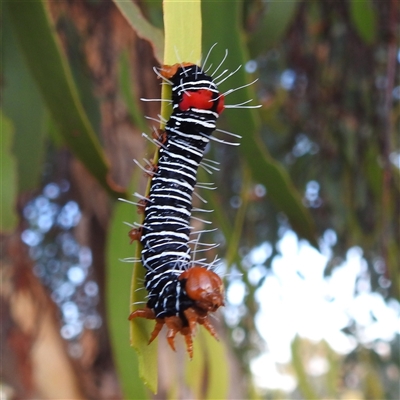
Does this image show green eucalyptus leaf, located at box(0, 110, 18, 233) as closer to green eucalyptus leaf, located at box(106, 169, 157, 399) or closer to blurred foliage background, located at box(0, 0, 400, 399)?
blurred foliage background, located at box(0, 0, 400, 399)

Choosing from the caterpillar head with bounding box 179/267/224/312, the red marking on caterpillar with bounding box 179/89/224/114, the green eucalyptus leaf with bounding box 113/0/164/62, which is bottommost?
the caterpillar head with bounding box 179/267/224/312

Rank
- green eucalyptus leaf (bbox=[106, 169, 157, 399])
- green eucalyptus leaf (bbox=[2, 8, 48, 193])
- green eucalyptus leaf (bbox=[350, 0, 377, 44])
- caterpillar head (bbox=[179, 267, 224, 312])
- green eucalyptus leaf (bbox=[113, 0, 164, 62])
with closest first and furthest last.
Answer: caterpillar head (bbox=[179, 267, 224, 312]), green eucalyptus leaf (bbox=[113, 0, 164, 62]), green eucalyptus leaf (bbox=[106, 169, 157, 399]), green eucalyptus leaf (bbox=[2, 8, 48, 193]), green eucalyptus leaf (bbox=[350, 0, 377, 44])

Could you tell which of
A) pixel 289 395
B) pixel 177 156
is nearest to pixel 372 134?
pixel 177 156

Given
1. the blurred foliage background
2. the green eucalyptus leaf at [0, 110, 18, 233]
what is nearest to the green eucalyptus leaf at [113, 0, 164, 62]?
the blurred foliage background

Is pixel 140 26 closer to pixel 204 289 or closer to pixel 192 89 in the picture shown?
pixel 192 89

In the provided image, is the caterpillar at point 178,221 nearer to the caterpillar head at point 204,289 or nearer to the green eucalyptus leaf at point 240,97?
the caterpillar head at point 204,289

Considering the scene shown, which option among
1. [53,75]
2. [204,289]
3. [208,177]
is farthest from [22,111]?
[204,289]

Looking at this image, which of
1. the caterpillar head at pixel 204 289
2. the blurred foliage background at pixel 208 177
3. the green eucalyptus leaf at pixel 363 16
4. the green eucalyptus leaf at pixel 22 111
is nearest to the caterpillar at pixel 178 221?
the caterpillar head at pixel 204 289
